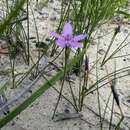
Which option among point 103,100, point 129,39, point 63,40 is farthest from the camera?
point 129,39

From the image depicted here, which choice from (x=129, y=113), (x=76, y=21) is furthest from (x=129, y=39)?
(x=129, y=113)

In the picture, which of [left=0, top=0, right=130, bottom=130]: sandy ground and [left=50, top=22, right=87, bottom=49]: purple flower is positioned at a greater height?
[left=50, top=22, right=87, bottom=49]: purple flower

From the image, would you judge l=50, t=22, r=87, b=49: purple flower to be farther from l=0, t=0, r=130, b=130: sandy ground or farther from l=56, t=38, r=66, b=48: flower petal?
l=0, t=0, r=130, b=130: sandy ground

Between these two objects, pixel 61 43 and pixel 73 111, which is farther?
pixel 73 111

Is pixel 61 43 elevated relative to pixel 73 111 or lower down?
elevated

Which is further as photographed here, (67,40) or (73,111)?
(73,111)

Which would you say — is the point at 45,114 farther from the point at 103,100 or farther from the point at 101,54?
the point at 101,54

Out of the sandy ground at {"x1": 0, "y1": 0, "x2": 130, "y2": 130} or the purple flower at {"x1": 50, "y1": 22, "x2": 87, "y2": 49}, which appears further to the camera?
the sandy ground at {"x1": 0, "y1": 0, "x2": 130, "y2": 130}

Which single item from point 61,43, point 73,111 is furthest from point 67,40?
point 73,111

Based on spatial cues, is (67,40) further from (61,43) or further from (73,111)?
(73,111)

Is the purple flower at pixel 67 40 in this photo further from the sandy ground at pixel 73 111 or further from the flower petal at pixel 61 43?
the sandy ground at pixel 73 111

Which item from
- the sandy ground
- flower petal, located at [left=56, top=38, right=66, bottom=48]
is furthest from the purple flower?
the sandy ground
